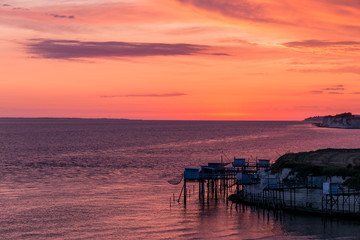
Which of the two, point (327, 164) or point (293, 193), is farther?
point (327, 164)

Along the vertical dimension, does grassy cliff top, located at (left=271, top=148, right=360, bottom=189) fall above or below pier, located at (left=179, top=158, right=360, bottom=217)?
above

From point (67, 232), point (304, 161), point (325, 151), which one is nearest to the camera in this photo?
point (67, 232)

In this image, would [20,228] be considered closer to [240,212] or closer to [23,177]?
[240,212]

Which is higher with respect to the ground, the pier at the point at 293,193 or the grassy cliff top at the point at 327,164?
the grassy cliff top at the point at 327,164

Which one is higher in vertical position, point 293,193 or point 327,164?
point 327,164

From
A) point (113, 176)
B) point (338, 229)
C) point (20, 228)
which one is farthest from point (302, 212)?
point (113, 176)

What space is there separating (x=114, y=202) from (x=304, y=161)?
29497 millimetres

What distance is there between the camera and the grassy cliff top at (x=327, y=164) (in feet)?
211

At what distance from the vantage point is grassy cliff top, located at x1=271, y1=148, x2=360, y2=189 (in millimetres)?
64438

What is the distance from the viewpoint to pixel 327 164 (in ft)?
234

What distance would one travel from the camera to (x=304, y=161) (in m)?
75.6

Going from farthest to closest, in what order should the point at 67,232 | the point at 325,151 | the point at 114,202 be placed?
the point at 325,151 < the point at 114,202 < the point at 67,232

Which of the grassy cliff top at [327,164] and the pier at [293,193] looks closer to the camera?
the pier at [293,193]

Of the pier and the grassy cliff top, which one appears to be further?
the grassy cliff top
